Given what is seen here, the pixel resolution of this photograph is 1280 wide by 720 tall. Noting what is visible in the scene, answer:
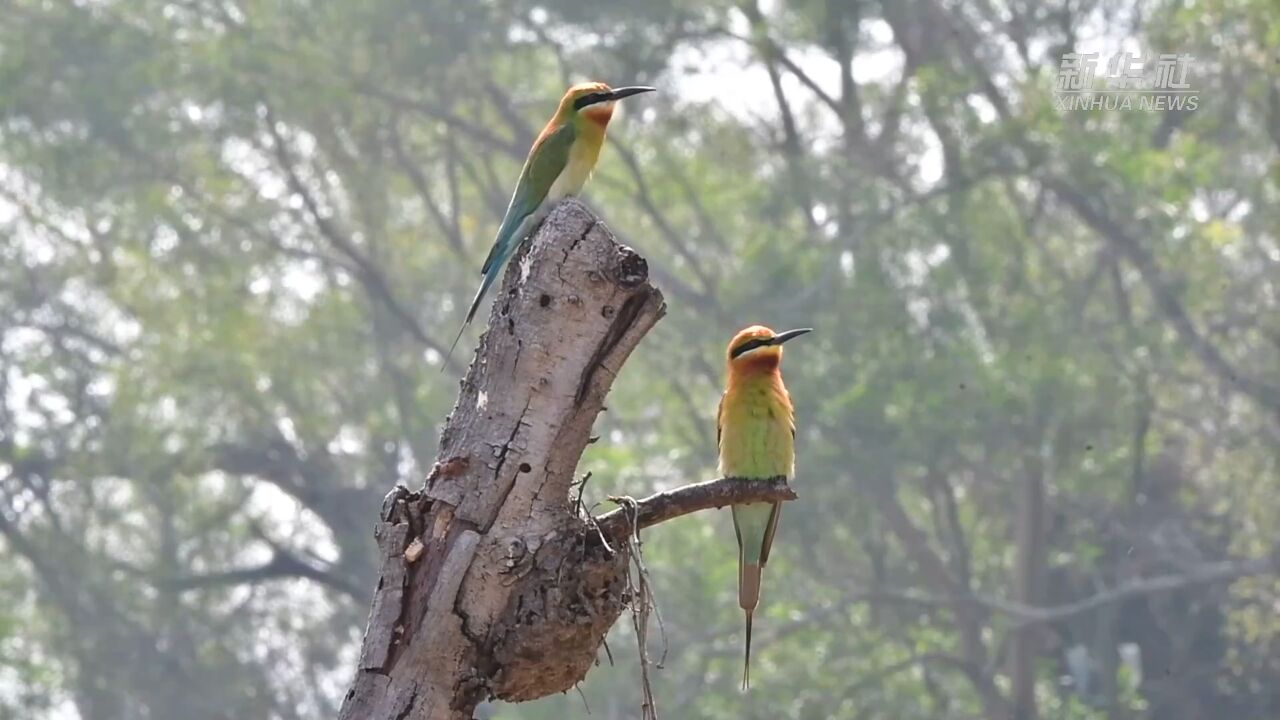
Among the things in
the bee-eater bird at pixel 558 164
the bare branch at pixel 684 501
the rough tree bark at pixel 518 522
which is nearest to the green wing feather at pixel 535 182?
the bee-eater bird at pixel 558 164

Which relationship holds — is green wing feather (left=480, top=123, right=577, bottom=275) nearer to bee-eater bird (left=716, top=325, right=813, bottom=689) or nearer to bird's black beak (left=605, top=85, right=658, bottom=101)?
bird's black beak (left=605, top=85, right=658, bottom=101)

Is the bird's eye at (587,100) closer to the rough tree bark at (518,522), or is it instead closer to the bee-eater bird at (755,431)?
the bee-eater bird at (755,431)

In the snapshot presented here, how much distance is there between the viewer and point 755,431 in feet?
14.1

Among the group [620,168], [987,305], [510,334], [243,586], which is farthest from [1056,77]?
[510,334]

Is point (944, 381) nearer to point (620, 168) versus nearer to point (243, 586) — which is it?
point (620, 168)

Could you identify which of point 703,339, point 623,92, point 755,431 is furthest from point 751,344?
point 703,339

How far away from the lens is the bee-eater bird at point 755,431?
4.03 meters

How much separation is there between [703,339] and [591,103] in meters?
9.50

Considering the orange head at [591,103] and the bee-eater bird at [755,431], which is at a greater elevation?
the orange head at [591,103]

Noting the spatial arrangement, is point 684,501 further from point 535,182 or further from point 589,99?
point 589,99

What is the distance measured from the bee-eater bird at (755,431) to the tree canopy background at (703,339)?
827 cm

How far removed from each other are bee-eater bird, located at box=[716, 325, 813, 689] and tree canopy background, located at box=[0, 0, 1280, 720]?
27.1 feet

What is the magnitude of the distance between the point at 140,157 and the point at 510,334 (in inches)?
584

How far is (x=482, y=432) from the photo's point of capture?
289 cm
